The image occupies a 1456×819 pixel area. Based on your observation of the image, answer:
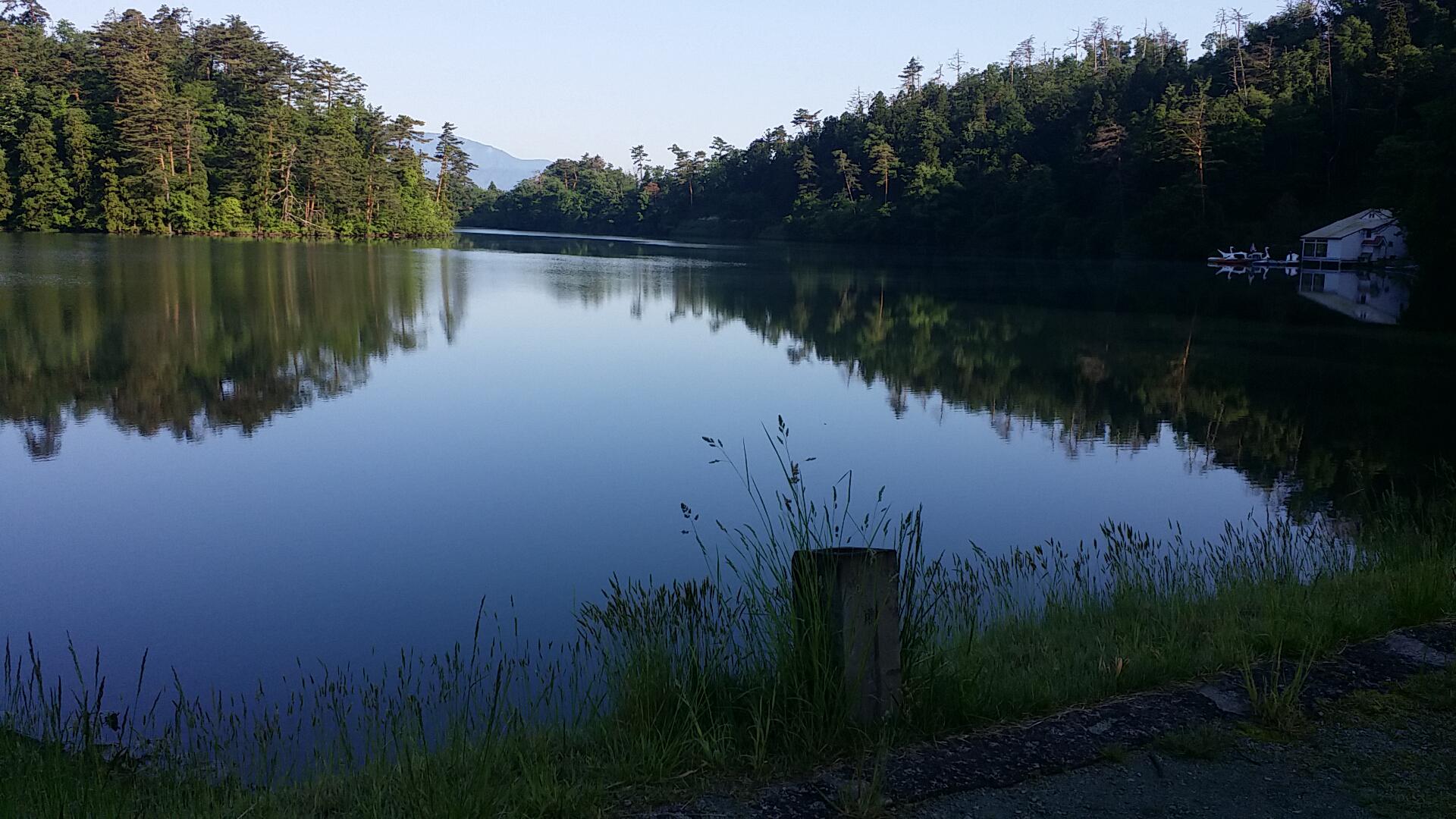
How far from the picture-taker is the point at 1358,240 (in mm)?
43281

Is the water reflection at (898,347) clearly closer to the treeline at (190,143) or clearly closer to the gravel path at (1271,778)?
the gravel path at (1271,778)

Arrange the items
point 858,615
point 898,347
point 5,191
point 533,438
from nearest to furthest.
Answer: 1. point 858,615
2. point 533,438
3. point 898,347
4. point 5,191

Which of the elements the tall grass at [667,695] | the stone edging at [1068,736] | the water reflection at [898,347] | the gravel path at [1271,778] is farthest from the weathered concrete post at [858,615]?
the water reflection at [898,347]

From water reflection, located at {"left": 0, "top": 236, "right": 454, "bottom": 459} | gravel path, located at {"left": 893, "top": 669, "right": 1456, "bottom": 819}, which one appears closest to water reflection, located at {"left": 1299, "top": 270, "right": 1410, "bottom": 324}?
water reflection, located at {"left": 0, "top": 236, "right": 454, "bottom": 459}

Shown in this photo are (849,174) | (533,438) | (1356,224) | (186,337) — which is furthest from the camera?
(849,174)

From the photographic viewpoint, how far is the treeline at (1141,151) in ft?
160

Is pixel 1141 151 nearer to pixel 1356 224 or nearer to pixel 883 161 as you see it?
pixel 1356 224

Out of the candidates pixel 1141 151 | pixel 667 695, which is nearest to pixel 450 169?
pixel 1141 151

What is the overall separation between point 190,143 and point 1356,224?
51.8 m

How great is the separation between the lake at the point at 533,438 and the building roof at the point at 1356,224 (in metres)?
22.0

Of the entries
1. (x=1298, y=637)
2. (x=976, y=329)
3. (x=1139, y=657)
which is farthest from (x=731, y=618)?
(x=976, y=329)

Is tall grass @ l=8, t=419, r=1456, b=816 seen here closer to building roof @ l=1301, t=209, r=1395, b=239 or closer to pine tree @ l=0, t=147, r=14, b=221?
building roof @ l=1301, t=209, r=1395, b=239

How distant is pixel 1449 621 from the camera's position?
427 centimetres

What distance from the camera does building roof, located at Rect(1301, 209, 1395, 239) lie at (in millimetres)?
42188
